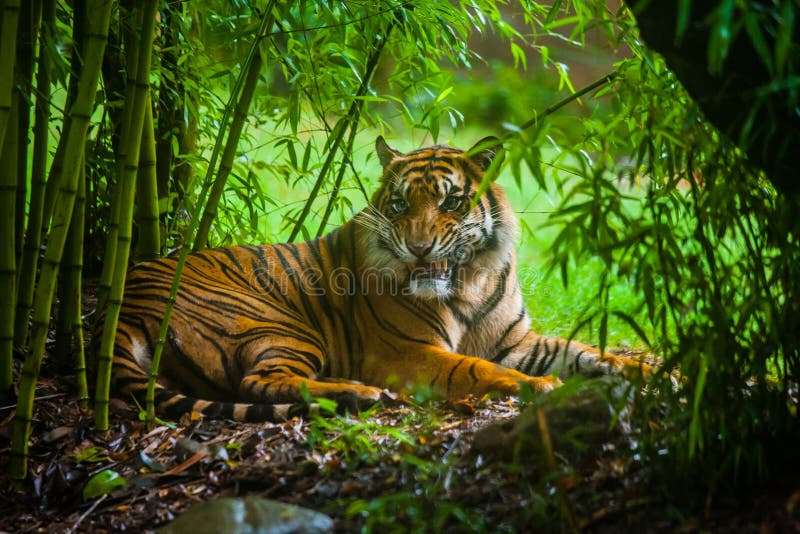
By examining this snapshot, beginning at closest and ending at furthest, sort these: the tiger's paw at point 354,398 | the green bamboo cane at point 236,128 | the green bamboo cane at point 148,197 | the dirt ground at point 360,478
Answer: the dirt ground at point 360,478 < the green bamboo cane at point 236,128 < the tiger's paw at point 354,398 < the green bamboo cane at point 148,197

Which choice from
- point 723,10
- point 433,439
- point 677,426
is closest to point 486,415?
point 433,439

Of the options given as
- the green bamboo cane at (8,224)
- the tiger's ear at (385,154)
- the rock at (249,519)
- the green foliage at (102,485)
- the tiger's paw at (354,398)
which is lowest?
the green foliage at (102,485)

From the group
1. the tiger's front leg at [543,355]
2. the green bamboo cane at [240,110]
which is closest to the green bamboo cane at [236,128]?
the green bamboo cane at [240,110]

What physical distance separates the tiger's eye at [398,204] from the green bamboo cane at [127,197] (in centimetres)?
119

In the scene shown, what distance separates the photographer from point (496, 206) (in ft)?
10.4

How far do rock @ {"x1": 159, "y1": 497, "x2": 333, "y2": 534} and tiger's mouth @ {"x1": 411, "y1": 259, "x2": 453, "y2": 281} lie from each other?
1524mm

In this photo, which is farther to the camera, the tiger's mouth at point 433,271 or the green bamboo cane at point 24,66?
the tiger's mouth at point 433,271

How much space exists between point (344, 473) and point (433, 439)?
310 millimetres

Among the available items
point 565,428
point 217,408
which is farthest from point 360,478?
point 217,408

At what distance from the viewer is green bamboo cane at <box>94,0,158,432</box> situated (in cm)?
210

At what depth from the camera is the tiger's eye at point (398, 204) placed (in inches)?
123

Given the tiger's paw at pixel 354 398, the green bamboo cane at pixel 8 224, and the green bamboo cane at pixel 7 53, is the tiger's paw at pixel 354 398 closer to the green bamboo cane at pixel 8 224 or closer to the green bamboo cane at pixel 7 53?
the green bamboo cane at pixel 8 224

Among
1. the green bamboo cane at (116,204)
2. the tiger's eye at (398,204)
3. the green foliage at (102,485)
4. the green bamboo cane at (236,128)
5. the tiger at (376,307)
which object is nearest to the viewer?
the green foliage at (102,485)

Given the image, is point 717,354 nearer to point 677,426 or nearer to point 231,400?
point 677,426
